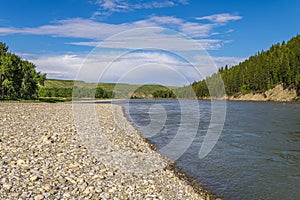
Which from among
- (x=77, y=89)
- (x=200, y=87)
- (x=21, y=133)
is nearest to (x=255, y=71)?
(x=200, y=87)

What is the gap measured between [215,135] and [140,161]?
11990 millimetres

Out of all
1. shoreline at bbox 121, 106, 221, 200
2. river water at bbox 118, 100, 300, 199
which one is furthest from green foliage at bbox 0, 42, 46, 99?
shoreline at bbox 121, 106, 221, 200

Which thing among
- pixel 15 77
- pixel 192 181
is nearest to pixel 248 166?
pixel 192 181

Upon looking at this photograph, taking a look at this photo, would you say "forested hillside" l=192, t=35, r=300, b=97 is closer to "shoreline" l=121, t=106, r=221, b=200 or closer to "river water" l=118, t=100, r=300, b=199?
"river water" l=118, t=100, r=300, b=199

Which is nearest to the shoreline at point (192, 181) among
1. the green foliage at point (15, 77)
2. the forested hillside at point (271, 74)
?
the green foliage at point (15, 77)

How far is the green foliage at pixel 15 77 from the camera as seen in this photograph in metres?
65.9

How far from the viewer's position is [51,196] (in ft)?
23.7

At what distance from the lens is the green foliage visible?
65938mm

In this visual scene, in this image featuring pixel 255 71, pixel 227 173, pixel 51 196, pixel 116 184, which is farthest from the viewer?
pixel 255 71

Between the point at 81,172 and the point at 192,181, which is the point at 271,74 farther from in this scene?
the point at 81,172

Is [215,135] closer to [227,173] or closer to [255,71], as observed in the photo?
[227,173]

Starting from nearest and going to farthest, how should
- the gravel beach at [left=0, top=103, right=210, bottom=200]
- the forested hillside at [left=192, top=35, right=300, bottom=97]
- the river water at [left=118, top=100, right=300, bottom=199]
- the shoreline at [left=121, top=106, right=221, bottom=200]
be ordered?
the gravel beach at [left=0, top=103, right=210, bottom=200]
the shoreline at [left=121, top=106, right=221, bottom=200]
the river water at [left=118, top=100, right=300, bottom=199]
the forested hillside at [left=192, top=35, right=300, bottom=97]

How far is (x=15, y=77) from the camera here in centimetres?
6975

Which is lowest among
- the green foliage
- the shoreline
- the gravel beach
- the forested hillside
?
the shoreline
